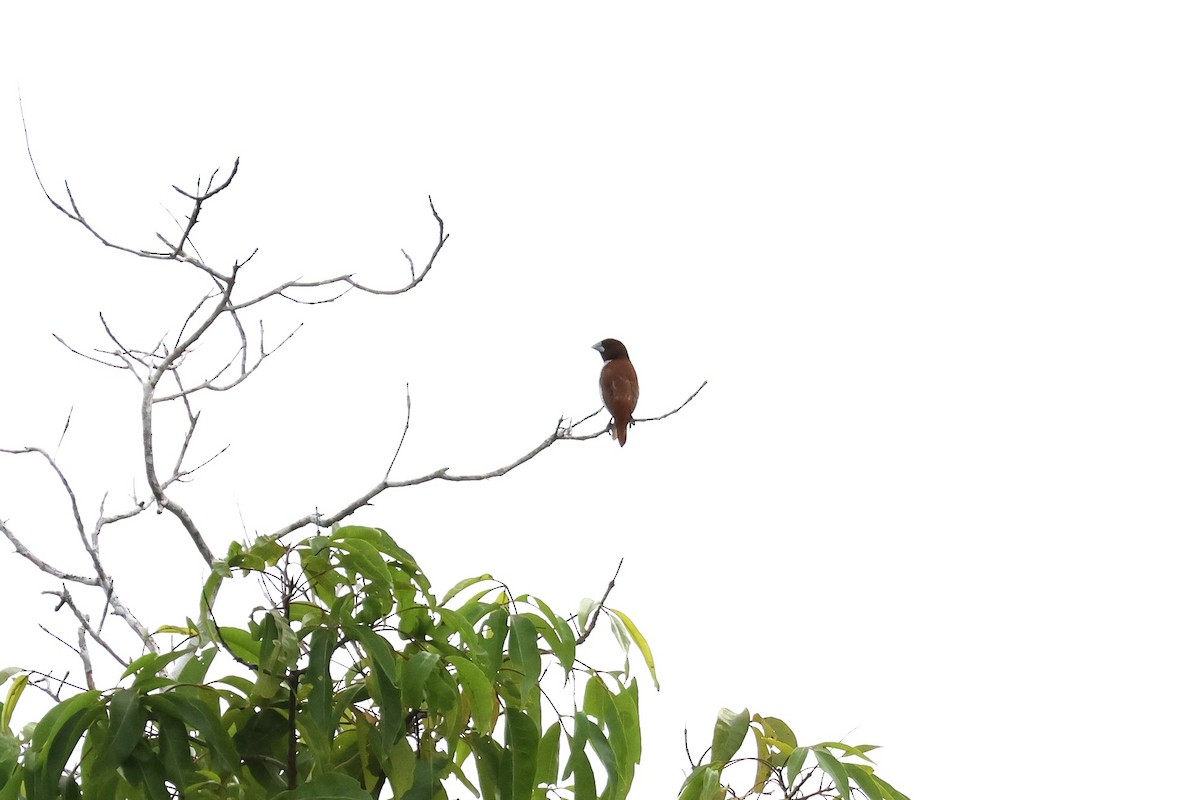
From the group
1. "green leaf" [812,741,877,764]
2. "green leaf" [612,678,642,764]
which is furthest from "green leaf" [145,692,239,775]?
"green leaf" [812,741,877,764]

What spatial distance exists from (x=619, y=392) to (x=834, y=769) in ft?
13.9

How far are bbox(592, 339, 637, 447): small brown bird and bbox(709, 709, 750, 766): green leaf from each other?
145 inches

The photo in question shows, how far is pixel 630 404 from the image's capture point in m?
6.00

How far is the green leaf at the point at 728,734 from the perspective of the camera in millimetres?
1854

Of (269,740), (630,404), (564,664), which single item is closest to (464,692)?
(564,664)

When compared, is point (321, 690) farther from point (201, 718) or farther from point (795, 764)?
point (795, 764)

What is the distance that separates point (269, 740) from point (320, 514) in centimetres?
87

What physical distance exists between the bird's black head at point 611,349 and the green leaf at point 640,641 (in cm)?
501

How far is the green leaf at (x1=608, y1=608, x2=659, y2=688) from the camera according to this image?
1.93 meters

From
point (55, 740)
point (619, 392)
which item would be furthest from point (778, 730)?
point (619, 392)

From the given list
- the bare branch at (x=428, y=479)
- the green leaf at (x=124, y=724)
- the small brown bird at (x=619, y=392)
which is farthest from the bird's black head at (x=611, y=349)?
the green leaf at (x=124, y=724)

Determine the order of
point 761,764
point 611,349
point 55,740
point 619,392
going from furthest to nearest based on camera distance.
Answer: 1. point 611,349
2. point 619,392
3. point 761,764
4. point 55,740

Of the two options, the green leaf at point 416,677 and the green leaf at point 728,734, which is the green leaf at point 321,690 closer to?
the green leaf at point 416,677

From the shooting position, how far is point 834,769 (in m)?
1.68
